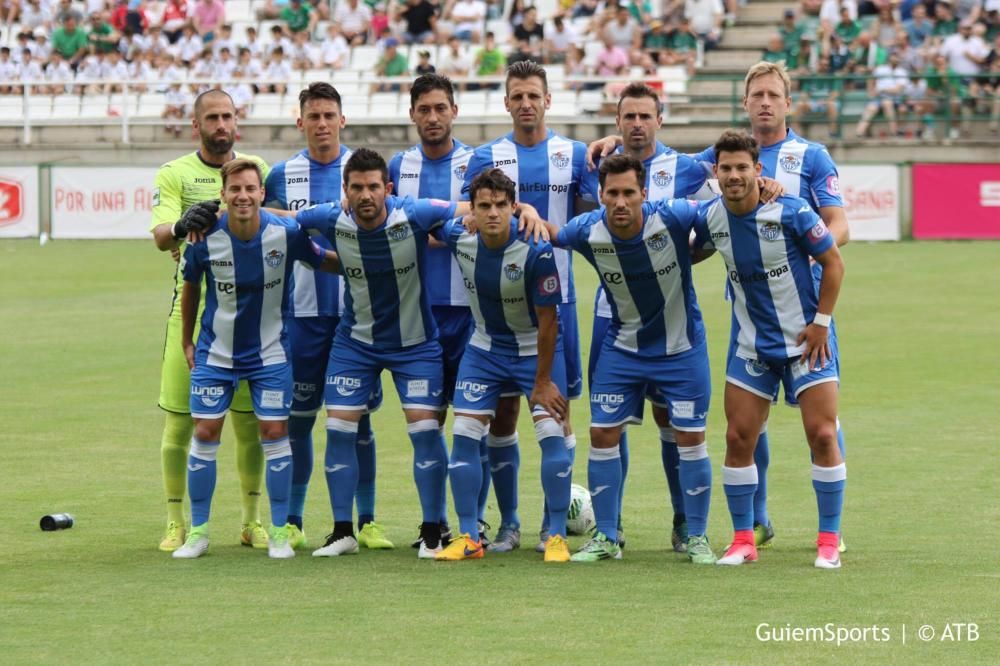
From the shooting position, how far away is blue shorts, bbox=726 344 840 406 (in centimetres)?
771

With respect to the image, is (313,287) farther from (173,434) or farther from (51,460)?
(51,460)

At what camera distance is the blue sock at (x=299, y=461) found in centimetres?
868

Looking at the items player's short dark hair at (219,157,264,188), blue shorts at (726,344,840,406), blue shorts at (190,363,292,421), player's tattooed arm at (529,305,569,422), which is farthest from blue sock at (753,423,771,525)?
player's short dark hair at (219,157,264,188)

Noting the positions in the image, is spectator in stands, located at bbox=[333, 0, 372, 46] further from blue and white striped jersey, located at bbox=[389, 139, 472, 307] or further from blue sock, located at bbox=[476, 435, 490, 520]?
blue sock, located at bbox=[476, 435, 490, 520]

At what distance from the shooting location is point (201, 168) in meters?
8.65

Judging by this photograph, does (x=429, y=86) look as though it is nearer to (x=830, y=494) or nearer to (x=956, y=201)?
(x=830, y=494)

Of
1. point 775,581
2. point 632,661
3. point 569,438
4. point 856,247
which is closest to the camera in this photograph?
point 632,661

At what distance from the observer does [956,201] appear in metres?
25.8

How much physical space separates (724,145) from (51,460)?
5396 mm

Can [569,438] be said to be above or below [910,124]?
below

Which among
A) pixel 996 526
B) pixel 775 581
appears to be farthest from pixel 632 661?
pixel 996 526

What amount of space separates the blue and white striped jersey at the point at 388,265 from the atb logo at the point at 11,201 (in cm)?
2045

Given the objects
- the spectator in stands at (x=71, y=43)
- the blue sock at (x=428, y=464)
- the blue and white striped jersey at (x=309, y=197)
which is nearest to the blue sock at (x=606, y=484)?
the blue sock at (x=428, y=464)

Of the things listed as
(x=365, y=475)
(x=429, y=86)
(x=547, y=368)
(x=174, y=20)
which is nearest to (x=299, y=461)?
(x=365, y=475)
